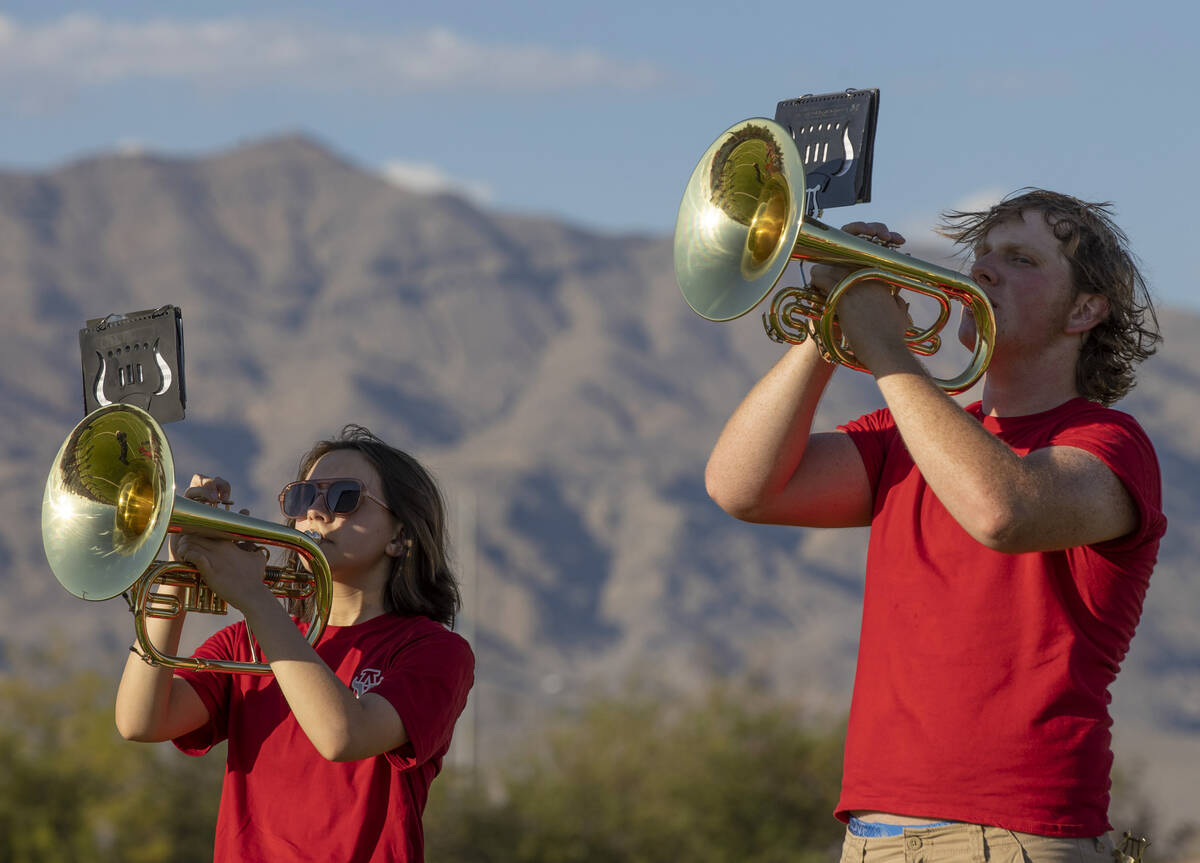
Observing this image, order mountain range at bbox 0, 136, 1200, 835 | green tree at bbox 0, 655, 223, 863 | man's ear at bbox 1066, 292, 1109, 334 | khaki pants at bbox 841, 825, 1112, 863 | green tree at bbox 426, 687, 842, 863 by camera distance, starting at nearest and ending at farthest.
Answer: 1. khaki pants at bbox 841, 825, 1112, 863
2. man's ear at bbox 1066, 292, 1109, 334
3. green tree at bbox 0, 655, 223, 863
4. green tree at bbox 426, 687, 842, 863
5. mountain range at bbox 0, 136, 1200, 835

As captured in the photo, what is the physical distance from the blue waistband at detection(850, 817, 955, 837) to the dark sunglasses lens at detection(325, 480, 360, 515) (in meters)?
1.38

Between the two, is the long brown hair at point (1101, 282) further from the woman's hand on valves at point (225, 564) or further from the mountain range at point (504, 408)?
the mountain range at point (504, 408)

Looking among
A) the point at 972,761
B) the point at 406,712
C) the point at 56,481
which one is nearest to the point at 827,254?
the point at 972,761

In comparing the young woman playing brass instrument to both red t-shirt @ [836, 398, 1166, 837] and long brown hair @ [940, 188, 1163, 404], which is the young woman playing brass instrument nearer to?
red t-shirt @ [836, 398, 1166, 837]

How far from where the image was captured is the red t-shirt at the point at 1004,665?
308cm

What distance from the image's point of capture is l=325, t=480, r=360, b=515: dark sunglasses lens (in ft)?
12.7

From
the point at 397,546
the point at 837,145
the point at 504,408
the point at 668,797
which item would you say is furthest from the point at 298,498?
the point at 504,408

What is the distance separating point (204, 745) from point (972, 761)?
1.83 metres

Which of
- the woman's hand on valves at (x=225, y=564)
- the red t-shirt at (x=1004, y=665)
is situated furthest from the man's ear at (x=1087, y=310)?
the woman's hand on valves at (x=225, y=564)

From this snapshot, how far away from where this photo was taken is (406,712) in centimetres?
349

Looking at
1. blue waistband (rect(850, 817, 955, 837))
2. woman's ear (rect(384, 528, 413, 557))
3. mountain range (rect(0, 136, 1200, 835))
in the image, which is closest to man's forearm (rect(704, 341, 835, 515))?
blue waistband (rect(850, 817, 955, 837))

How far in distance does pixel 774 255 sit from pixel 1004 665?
95 centimetres

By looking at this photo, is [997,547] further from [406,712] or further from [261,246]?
[261,246]

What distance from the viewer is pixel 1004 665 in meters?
3.12
